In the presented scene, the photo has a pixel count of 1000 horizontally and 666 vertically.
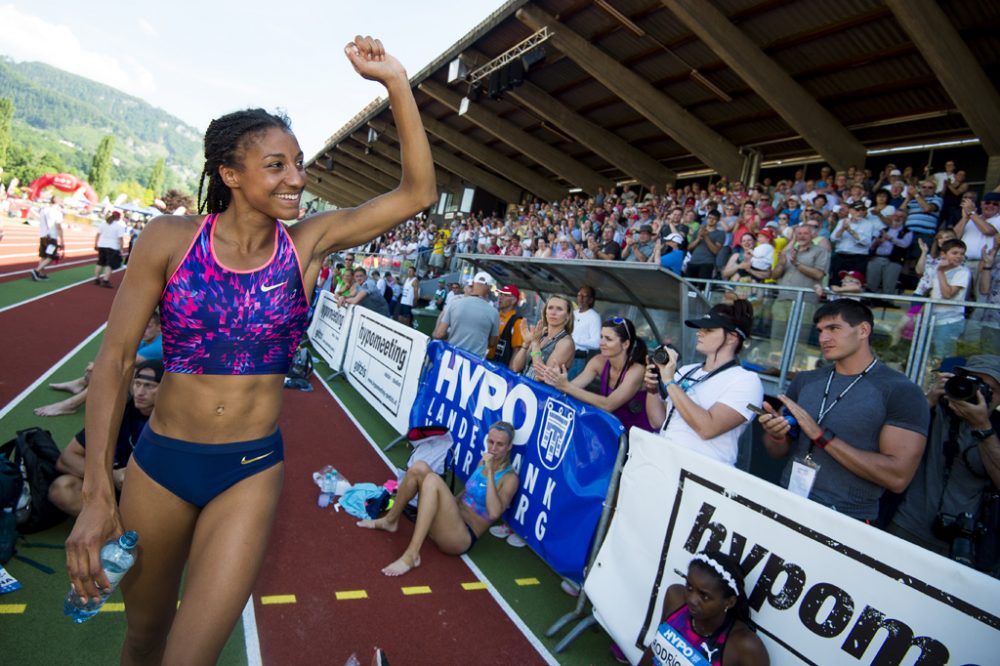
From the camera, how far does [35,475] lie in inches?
154

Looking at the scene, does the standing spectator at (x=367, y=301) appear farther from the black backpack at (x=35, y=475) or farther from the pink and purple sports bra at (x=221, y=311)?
the pink and purple sports bra at (x=221, y=311)

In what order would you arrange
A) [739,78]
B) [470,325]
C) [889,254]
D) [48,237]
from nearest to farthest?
[470,325], [889,254], [739,78], [48,237]

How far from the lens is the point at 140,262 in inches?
71.6

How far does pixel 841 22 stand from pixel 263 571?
43.4ft

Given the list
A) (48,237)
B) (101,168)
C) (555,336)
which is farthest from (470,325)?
(101,168)

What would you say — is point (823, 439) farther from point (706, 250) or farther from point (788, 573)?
point (706, 250)

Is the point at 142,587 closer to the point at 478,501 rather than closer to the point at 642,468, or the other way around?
the point at 642,468

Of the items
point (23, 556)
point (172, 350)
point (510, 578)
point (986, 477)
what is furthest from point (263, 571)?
point (986, 477)

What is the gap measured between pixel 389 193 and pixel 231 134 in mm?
552

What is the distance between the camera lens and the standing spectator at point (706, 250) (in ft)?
Answer: 32.8

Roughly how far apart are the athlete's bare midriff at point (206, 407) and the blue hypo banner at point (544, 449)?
2.63 meters

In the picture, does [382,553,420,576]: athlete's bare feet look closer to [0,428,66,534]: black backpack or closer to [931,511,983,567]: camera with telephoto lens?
[0,428,66,534]: black backpack

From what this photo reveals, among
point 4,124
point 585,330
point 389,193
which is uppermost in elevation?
point 4,124

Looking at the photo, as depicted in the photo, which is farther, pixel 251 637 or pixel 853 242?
pixel 853 242
